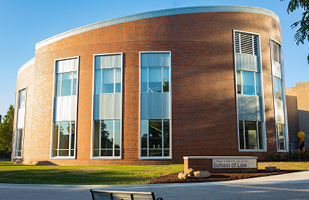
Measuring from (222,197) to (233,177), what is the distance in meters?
4.10

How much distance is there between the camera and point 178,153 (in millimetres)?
21344

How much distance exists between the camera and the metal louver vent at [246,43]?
23.7 m

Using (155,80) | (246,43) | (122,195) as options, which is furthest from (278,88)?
(122,195)

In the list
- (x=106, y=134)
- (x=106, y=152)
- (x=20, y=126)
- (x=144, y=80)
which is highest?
(x=144, y=80)

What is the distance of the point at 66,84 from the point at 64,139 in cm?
458

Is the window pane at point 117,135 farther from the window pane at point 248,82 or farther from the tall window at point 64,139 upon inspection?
the window pane at point 248,82

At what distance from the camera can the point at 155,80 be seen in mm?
22469

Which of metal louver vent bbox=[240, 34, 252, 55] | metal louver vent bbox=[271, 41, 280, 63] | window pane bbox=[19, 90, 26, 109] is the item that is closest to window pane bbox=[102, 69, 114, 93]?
metal louver vent bbox=[240, 34, 252, 55]

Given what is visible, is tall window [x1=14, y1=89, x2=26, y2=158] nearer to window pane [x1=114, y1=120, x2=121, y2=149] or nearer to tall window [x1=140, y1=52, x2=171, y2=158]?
window pane [x1=114, y1=120, x2=121, y2=149]

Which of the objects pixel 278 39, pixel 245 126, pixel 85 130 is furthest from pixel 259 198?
pixel 278 39

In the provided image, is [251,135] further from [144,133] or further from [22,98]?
[22,98]

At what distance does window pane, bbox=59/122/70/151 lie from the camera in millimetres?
23525

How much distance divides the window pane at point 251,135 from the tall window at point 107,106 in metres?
9.83

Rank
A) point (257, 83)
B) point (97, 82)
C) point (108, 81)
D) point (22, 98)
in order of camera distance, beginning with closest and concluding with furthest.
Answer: point (108, 81) < point (97, 82) < point (257, 83) < point (22, 98)
